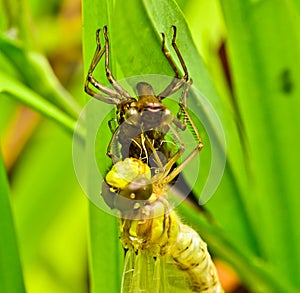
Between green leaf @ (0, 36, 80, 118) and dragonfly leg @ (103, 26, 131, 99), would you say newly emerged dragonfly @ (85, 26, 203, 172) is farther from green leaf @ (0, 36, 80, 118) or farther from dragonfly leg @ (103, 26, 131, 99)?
green leaf @ (0, 36, 80, 118)

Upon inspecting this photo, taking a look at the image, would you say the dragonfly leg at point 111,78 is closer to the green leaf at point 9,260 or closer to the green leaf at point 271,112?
the green leaf at point 9,260

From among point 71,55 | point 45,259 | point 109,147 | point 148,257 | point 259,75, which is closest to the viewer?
point 109,147

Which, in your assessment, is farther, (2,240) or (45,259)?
(45,259)

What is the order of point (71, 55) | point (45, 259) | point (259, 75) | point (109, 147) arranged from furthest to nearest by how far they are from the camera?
point (71, 55), point (45, 259), point (259, 75), point (109, 147)

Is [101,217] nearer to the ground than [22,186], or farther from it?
farther from it

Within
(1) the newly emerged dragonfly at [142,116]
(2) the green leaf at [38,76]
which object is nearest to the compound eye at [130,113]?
(1) the newly emerged dragonfly at [142,116]

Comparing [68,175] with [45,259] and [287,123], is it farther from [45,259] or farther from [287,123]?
[287,123]

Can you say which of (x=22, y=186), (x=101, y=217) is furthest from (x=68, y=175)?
(x=101, y=217)

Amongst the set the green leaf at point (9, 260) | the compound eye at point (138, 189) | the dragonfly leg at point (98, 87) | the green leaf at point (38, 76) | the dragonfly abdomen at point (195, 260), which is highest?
the dragonfly leg at point (98, 87)
